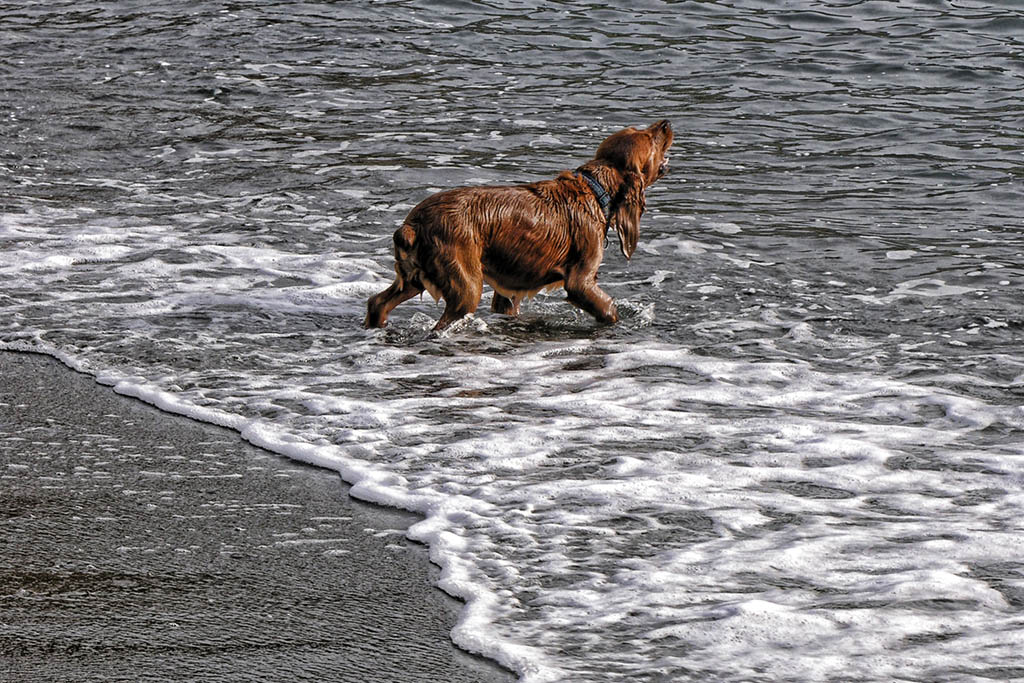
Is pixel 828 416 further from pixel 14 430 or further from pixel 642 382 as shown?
pixel 14 430

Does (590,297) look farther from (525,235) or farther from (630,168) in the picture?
(630,168)

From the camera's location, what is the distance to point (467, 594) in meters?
3.97

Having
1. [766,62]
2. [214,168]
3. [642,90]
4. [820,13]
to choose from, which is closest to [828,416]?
[214,168]

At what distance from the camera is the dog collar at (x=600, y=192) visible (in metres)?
7.27

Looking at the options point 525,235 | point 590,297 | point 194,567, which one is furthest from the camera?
point 590,297

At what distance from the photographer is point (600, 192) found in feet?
23.9

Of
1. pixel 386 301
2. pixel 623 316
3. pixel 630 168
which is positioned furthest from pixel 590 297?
pixel 386 301

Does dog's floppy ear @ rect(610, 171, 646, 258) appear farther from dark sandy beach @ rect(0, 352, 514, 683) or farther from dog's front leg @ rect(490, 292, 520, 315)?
dark sandy beach @ rect(0, 352, 514, 683)

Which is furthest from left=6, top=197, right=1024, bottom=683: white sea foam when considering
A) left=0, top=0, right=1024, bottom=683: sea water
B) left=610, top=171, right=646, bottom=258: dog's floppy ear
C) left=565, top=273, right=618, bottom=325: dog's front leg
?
left=610, top=171, right=646, bottom=258: dog's floppy ear

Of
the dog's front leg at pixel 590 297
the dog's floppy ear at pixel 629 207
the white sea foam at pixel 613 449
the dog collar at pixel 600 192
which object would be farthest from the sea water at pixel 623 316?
the dog collar at pixel 600 192

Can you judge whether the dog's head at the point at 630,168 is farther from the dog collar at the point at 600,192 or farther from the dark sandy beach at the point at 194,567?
the dark sandy beach at the point at 194,567

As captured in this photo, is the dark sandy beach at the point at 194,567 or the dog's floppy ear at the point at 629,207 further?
the dog's floppy ear at the point at 629,207

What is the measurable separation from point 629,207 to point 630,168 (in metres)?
0.21

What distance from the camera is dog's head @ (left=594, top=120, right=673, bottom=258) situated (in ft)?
24.0
